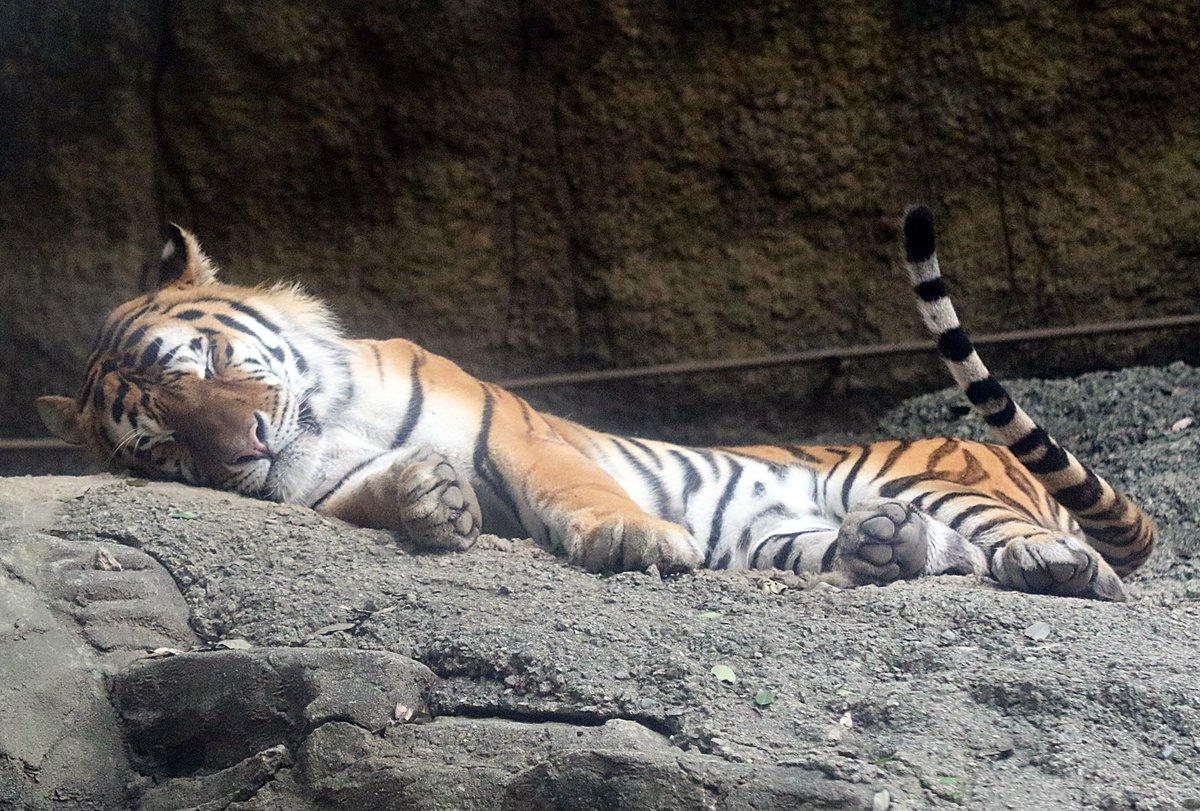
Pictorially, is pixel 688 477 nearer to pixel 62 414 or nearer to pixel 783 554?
pixel 783 554

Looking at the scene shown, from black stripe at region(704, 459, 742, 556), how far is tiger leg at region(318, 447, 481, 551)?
96 cm

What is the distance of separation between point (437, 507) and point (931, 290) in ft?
3.97

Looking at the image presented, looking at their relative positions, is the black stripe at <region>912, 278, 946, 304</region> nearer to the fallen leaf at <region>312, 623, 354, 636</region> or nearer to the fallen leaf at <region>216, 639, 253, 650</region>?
the fallen leaf at <region>312, 623, 354, 636</region>

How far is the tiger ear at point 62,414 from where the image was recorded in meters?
3.47

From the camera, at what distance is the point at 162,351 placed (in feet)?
10.8

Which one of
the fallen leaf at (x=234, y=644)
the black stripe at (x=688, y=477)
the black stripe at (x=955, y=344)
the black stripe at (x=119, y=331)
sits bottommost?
the fallen leaf at (x=234, y=644)

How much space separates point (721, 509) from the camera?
379 cm

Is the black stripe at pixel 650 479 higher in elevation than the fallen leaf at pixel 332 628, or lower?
higher

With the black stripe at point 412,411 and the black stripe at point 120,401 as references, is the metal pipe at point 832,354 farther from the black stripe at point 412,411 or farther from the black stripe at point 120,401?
the black stripe at point 120,401

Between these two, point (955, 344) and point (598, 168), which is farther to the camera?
point (598, 168)

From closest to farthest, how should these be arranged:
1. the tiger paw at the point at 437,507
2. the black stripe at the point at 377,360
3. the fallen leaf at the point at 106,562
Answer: the fallen leaf at the point at 106,562, the tiger paw at the point at 437,507, the black stripe at the point at 377,360

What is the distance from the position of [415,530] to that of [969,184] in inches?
113

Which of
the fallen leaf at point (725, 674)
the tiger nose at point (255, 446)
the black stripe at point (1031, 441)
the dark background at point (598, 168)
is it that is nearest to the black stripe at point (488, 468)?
the tiger nose at point (255, 446)

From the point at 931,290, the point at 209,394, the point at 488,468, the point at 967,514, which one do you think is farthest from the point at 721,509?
the point at 209,394
